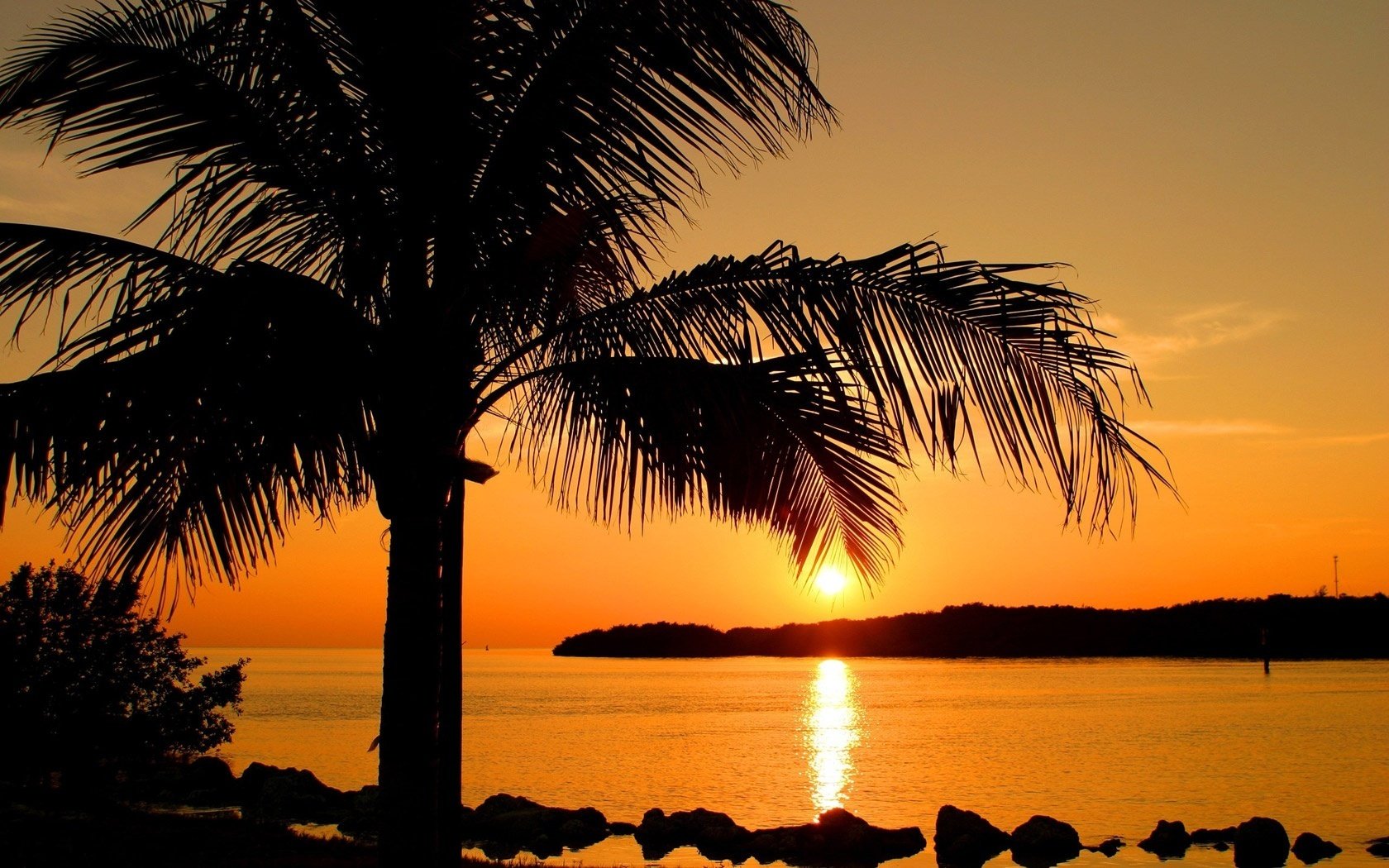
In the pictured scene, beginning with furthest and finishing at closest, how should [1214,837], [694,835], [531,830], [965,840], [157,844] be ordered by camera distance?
[1214,837], [694,835], [531,830], [965,840], [157,844]

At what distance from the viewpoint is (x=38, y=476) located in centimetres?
559

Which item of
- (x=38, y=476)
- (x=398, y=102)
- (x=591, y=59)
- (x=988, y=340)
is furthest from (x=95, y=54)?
(x=988, y=340)

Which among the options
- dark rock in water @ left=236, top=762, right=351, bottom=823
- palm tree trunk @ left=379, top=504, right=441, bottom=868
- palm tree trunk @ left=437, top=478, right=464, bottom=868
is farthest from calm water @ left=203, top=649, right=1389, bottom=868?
palm tree trunk @ left=379, top=504, right=441, bottom=868

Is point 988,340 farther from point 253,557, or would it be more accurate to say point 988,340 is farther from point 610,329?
point 253,557

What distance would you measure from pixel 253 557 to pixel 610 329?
9.14ft

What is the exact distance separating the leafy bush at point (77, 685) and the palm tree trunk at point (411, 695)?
17.7 metres

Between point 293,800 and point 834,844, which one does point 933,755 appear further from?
point 293,800

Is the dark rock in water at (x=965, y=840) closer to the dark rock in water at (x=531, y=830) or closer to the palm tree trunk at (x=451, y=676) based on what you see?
the dark rock in water at (x=531, y=830)

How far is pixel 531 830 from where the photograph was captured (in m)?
25.7

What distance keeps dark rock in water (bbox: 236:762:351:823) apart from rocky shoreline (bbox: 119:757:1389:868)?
4cm

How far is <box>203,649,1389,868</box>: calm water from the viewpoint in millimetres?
35156

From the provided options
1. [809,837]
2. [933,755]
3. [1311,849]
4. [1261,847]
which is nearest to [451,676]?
[809,837]

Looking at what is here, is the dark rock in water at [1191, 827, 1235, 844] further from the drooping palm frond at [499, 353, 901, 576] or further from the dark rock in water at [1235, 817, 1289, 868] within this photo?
the drooping palm frond at [499, 353, 901, 576]

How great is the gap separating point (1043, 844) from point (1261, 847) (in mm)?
4803
